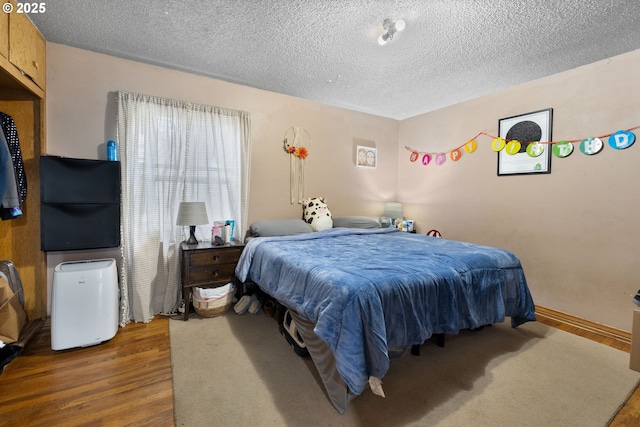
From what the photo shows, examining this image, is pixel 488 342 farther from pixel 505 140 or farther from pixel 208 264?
pixel 208 264

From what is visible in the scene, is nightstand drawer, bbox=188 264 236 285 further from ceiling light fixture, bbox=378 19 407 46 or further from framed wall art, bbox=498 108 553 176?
framed wall art, bbox=498 108 553 176

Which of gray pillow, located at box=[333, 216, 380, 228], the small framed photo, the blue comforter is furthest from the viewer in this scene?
the small framed photo

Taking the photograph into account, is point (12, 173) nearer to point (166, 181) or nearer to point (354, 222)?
point (166, 181)

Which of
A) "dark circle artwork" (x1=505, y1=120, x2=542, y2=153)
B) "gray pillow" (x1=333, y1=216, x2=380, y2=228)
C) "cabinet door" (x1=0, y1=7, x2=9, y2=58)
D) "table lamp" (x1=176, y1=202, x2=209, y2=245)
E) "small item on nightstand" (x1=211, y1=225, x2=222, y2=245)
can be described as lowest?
"small item on nightstand" (x1=211, y1=225, x2=222, y2=245)

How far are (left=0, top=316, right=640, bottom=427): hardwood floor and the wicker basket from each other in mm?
387

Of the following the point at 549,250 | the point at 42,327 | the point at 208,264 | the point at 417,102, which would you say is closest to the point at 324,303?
the point at 208,264

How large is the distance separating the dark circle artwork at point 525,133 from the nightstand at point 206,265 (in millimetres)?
3140

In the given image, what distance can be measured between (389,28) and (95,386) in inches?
120

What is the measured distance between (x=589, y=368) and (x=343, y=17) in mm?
2983

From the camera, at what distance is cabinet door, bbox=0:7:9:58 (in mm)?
1642

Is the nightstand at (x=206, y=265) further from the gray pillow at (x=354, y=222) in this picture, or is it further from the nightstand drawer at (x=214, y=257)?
the gray pillow at (x=354, y=222)

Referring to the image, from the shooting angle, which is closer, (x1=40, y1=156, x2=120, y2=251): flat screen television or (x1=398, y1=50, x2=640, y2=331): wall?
(x1=40, y1=156, x2=120, y2=251): flat screen television

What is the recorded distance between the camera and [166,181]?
104 inches

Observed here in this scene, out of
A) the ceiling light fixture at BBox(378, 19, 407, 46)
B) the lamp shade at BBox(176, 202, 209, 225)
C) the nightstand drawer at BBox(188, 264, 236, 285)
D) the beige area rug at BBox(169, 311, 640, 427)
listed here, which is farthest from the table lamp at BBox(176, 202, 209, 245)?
the ceiling light fixture at BBox(378, 19, 407, 46)
